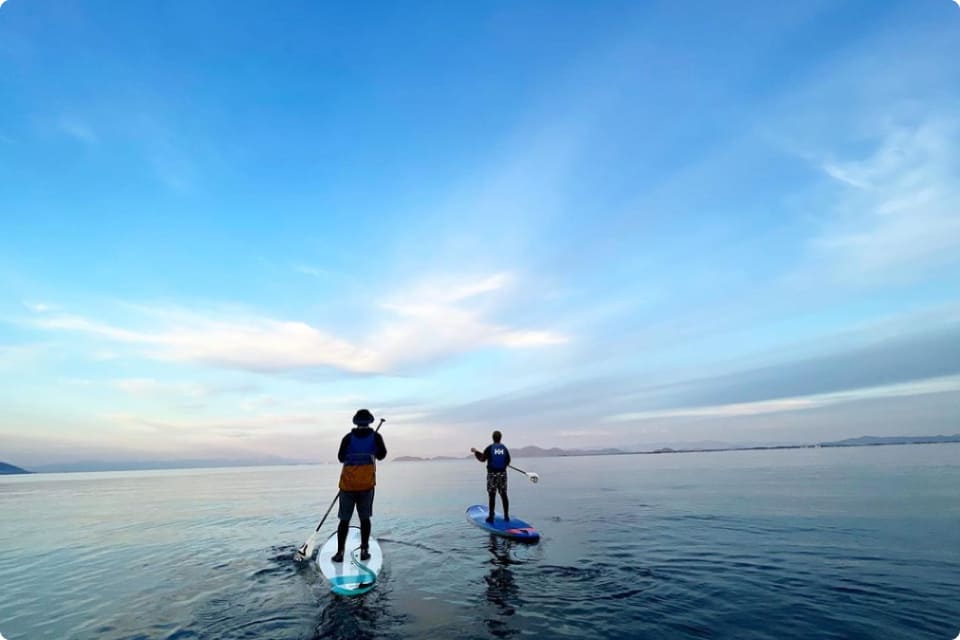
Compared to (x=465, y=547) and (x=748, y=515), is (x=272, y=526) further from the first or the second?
(x=748, y=515)

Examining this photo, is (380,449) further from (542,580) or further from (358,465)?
(542,580)

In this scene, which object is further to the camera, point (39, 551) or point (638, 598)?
point (39, 551)

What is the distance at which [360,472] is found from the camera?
36.8 feet

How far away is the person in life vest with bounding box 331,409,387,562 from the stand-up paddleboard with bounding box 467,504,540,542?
5.93 m

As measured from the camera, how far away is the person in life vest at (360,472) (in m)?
11.2

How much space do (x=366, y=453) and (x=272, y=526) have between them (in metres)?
13.5

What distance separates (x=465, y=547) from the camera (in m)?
14.8

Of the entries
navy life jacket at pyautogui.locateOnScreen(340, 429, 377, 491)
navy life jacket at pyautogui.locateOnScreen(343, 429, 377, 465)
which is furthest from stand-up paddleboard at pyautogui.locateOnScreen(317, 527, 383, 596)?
navy life jacket at pyautogui.locateOnScreen(343, 429, 377, 465)

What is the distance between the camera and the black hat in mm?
11401

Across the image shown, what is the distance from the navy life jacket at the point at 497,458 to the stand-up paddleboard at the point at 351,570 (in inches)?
223

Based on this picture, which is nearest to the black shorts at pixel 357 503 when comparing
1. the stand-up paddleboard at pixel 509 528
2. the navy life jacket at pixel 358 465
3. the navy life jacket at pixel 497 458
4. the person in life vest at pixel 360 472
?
the person in life vest at pixel 360 472

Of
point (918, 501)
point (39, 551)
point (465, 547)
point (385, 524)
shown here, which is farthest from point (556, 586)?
point (918, 501)

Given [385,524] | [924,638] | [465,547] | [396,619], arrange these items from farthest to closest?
1. [385,524]
2. [465,547]
3. [396,619]
4. [924,638]

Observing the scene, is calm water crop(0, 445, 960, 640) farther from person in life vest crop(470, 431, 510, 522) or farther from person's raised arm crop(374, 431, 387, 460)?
person's raised arm crop(374, 431, 387, 460)
